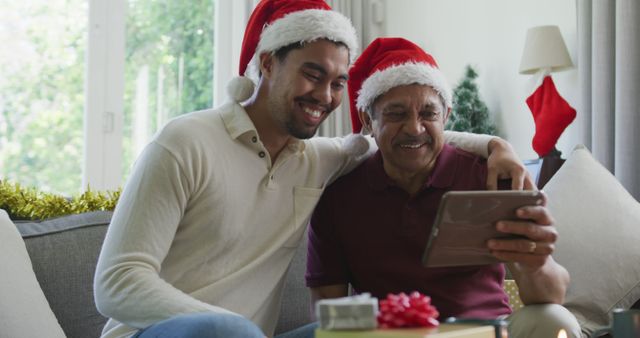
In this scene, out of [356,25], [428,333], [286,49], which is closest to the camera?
[428,333]

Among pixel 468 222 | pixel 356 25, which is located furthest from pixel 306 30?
pixel 356 25

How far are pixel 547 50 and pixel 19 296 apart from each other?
253 centimetres

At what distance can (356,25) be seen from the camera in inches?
187

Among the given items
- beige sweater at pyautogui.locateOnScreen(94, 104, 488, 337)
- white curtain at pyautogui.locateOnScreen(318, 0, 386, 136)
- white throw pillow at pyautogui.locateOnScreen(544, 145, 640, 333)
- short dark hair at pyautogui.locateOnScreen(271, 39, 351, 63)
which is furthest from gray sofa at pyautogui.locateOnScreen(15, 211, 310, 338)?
white curtain at pyautogui.locateOnScreen(318, 0, 386, 136)

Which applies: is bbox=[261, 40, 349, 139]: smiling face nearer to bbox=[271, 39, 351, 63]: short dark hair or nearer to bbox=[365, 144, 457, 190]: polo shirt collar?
bbox=[271, 39, 351, 63]: short dark hair

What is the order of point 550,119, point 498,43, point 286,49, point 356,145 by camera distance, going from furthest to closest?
point 498,43
point 550,119
point 356,145
point 286,49

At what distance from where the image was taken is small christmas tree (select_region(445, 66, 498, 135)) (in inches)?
159

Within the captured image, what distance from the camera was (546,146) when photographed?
3438mm

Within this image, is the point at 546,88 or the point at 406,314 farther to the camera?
the point at 546,88

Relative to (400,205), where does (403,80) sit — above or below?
above

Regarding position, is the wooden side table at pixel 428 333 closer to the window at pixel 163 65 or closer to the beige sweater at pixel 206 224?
the beige sweater at pixel 206 224

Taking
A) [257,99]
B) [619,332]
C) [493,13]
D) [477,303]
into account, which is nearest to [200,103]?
[493,13]

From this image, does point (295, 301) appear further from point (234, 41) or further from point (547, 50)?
point (234, 41)

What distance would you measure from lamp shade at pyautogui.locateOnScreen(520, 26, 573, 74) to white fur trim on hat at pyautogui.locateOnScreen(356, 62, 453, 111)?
5.61 ft
